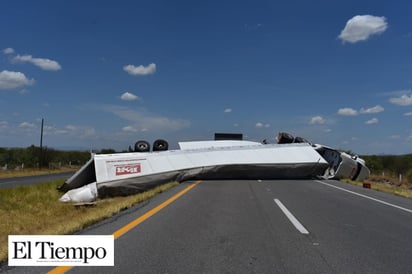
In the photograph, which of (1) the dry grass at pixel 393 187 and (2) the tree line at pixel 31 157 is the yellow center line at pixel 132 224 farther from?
(2) the tree line at pixel 31 157

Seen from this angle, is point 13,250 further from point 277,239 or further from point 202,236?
point 277,239

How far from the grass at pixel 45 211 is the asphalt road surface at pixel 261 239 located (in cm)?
53

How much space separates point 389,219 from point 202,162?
13588 mm

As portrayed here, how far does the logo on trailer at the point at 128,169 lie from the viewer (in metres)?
17.3

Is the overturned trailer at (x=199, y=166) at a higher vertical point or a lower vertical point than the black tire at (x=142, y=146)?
lower

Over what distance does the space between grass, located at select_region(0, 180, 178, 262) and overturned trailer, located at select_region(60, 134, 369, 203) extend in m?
0.85

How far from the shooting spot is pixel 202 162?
22.3m

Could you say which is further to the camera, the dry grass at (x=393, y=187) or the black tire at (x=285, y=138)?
the black tire at (x=285, y=138)

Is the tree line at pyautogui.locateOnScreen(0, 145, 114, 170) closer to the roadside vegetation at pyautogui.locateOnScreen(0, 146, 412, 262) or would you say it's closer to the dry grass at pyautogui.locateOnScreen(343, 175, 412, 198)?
the dry grass at pyautogui.locateOnScreen(343, 175, 412, 198)

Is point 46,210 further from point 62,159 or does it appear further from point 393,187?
point 62,159

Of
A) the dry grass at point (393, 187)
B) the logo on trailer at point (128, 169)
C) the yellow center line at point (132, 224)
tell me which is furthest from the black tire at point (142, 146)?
the yellow center line at point (132, 224)

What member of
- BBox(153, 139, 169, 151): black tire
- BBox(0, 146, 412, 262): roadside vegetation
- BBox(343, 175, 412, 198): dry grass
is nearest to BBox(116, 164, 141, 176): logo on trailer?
BBox(0, 146, 412, 262): roadside vegetation

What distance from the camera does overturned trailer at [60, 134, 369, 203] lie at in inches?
674

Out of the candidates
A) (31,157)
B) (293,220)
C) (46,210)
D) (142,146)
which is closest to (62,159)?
(31,157)
